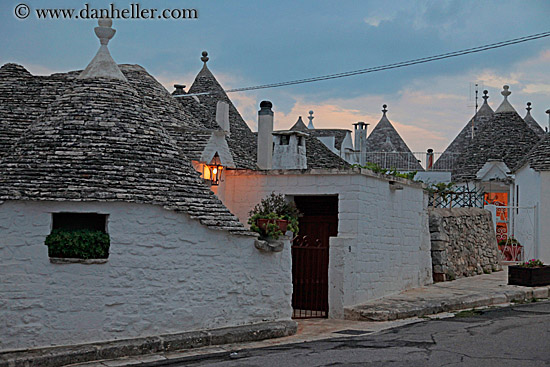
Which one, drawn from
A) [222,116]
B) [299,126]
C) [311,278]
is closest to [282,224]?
[311,278]

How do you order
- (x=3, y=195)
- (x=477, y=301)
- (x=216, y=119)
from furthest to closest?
(x=216, y=119), (x=477, y=301), (x=3, y=195)

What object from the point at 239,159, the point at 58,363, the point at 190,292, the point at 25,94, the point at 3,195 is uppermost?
the point at 25,94

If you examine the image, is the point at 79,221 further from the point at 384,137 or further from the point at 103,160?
the point at 384,137

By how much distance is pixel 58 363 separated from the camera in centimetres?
810

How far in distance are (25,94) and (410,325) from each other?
8.59 meters

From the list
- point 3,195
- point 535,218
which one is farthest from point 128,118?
point 535,218

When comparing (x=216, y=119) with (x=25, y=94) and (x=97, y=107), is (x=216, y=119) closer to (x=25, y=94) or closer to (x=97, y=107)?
(x=25, y=94)

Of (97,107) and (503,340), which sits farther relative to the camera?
(97,107)

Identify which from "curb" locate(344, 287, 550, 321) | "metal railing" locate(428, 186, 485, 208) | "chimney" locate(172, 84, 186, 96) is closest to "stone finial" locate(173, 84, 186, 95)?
"chimney" locate(172, 84, 186, 96)

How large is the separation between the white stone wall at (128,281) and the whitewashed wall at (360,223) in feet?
7.23

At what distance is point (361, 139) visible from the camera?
3119cm

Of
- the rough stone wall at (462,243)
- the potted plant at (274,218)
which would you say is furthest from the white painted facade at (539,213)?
the potted plant at (274,218)

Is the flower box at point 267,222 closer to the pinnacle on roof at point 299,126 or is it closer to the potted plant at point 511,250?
the potted plant at point 511,250

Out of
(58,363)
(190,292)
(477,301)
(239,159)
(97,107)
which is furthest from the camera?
(239,159)
